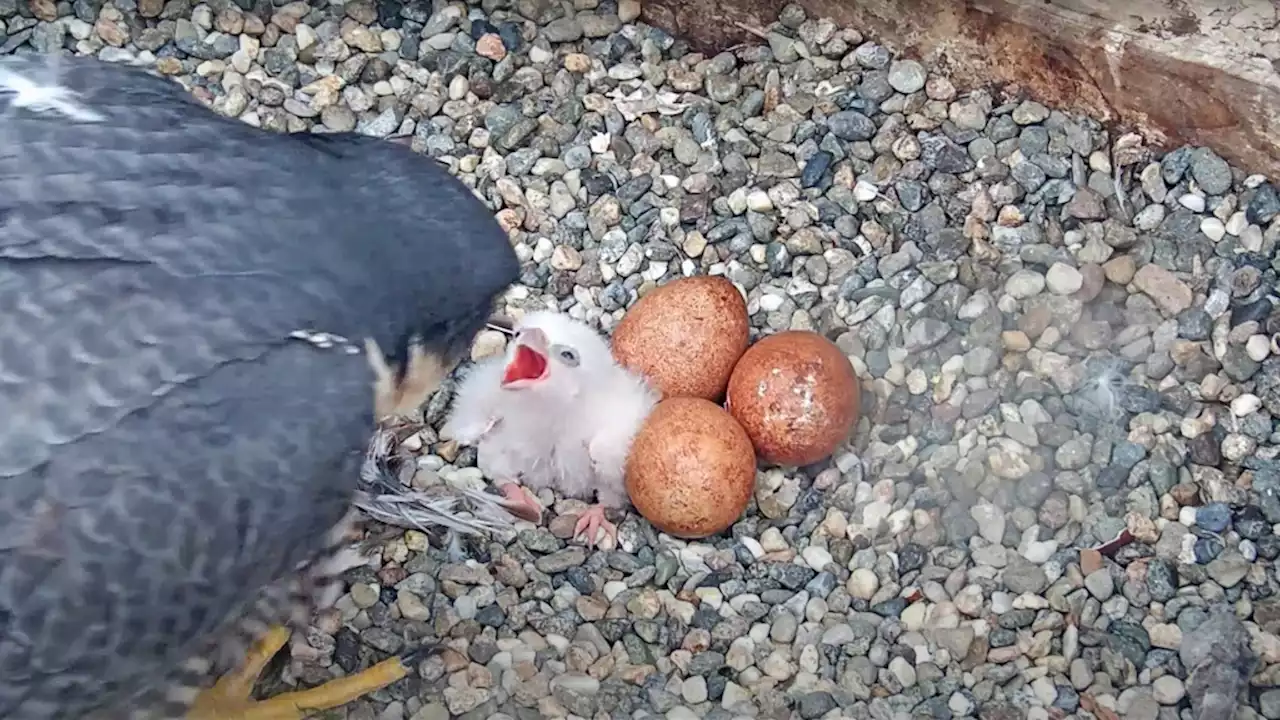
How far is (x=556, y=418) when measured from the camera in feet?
8.21

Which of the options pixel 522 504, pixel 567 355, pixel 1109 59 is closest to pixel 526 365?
pixel 567 355

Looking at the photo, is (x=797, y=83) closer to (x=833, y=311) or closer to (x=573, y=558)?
(x=833, y=311)

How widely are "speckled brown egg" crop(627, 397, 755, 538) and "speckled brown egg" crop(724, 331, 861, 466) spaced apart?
0.04 m

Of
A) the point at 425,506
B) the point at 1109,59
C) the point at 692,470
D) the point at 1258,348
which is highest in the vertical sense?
the point at 1109,59

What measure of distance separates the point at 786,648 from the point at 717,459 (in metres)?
0.32

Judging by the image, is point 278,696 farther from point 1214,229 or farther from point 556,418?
point 1214,229

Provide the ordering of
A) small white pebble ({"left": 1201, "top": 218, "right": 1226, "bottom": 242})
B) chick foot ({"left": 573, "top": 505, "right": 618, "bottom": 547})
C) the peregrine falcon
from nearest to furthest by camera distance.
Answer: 1. the peregrine falcon
2. chick foot ({"left": 573, "top": 505, "right": 618, "bottom": 547})
3. small white pebble ({"left": 1201, "top": 218, "right": 1226, "bottom": 242})

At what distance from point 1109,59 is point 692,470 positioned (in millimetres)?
1080

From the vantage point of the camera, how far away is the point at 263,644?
7.25ft

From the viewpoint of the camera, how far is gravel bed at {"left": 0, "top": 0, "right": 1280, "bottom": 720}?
2201mm

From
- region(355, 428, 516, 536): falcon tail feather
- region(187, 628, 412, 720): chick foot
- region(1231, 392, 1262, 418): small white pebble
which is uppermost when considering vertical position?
region(1231, 392, 1262, 418): small white pebble

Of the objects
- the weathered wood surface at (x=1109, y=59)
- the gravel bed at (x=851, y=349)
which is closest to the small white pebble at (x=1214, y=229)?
the gravel bed at (x=851, y=349)

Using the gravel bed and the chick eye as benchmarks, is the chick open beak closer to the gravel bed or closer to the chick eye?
the chick eye

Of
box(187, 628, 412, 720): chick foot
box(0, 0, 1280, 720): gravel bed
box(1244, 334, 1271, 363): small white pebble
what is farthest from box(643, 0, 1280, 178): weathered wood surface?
box(187, 628, 412, 720): chick foot
